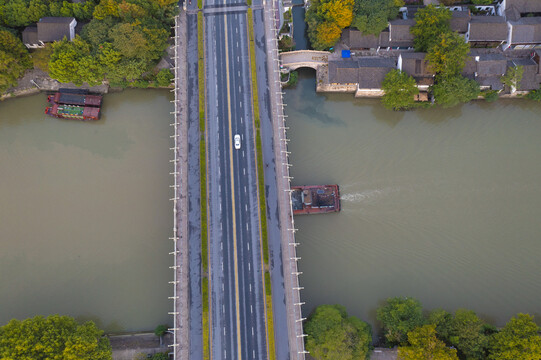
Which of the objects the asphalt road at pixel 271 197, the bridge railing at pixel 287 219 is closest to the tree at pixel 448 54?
the bridge railing at pixel 287 219

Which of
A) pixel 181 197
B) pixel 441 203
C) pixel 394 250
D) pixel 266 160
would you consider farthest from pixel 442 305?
pixel 181 197

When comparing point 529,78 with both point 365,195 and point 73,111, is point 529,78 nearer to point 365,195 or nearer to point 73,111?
point 365,195

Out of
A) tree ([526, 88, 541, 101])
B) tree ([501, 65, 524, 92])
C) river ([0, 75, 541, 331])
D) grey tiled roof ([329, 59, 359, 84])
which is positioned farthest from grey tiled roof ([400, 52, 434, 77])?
tree ([526, 88, 541, 101])

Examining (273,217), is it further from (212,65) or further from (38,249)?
(38,249)

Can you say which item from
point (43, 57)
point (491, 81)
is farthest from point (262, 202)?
point (491, 81)

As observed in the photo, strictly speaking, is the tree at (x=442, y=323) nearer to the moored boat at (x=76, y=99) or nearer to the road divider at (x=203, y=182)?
the road divider at (x=203, y=182)

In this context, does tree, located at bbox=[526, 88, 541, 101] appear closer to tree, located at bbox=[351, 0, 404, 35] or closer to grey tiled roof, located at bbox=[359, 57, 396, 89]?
grey tiled roof, located at bbox=[359, 57, 396, 89]
